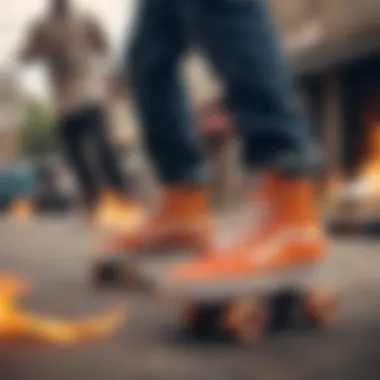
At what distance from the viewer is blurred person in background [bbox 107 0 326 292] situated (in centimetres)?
53

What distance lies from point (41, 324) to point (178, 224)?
0.11 meters

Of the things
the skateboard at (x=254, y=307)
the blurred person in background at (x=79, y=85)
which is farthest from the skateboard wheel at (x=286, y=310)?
the blurred person in background at (x=79, y=85)

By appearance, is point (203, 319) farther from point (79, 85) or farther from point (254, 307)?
point (79, 85)

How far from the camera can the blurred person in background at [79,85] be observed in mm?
475

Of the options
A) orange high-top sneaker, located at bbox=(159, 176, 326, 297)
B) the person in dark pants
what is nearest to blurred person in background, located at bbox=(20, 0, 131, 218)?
the person in dark pants

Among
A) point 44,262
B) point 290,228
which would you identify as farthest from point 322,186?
point 44,262

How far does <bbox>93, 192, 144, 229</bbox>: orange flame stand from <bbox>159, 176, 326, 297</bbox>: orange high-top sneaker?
34 mm

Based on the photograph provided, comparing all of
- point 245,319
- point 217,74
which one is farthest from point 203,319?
point 217,74

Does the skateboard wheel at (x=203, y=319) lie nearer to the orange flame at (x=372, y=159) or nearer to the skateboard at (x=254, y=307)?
the skateboard at (x=254, y=307)

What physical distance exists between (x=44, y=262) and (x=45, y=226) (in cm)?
4

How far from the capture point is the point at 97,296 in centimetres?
54

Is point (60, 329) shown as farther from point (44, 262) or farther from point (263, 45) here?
point (263, 45)

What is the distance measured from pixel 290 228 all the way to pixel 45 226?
15cm

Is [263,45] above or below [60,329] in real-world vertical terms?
above
